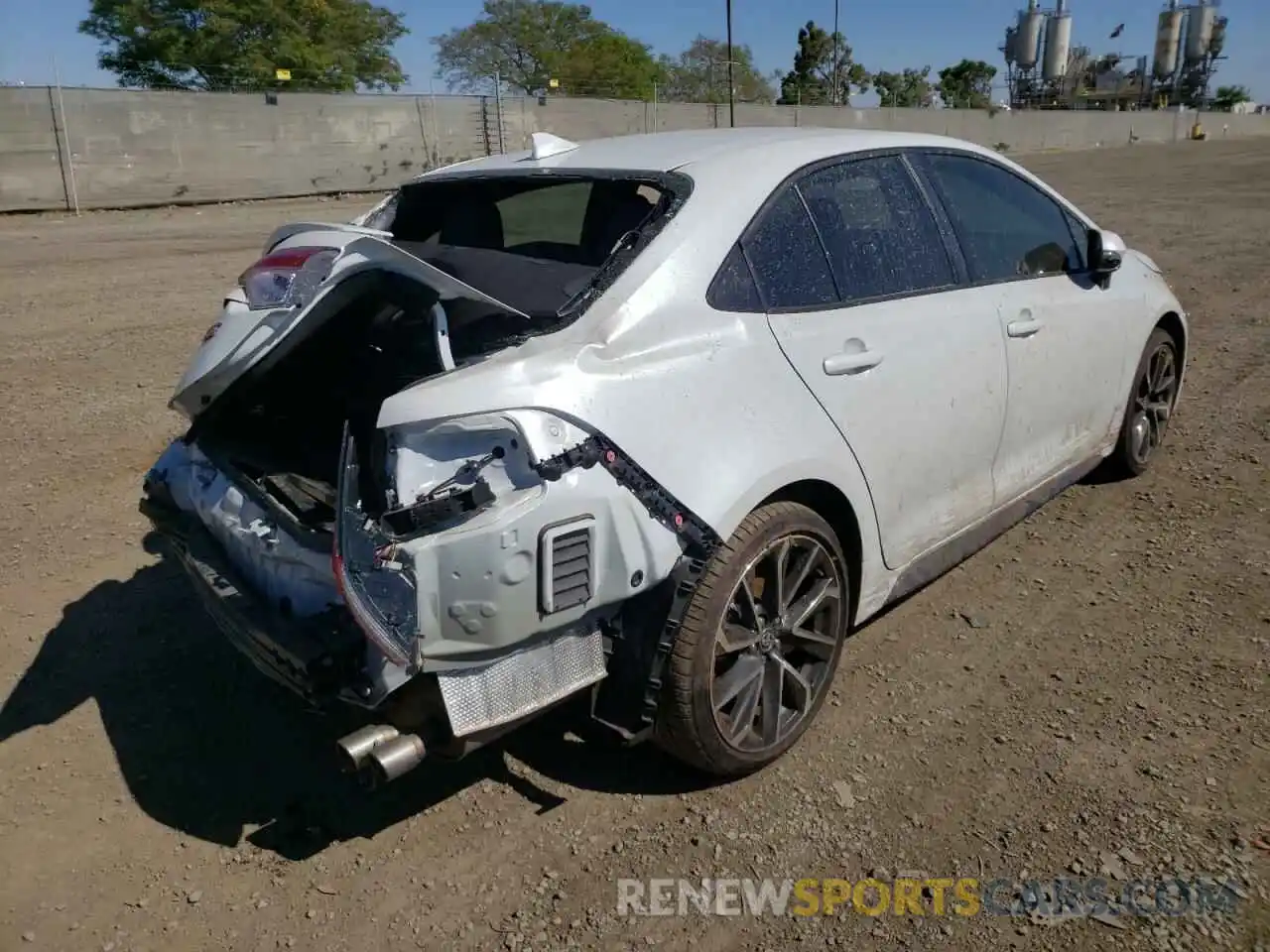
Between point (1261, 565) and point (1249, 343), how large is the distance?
4276 mm

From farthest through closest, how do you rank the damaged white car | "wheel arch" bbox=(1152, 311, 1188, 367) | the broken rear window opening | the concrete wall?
1. the concrete wall
2. "wheel arch" bbox=(1152, 311, 1188, 367)
3. the broken rear window opening
4. the damaged white car

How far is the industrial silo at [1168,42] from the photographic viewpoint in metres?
86.6

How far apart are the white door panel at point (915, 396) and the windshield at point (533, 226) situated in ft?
1.81

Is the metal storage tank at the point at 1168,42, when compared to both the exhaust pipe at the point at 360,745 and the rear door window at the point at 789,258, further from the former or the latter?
the exhaust pipe at the point at 360,745

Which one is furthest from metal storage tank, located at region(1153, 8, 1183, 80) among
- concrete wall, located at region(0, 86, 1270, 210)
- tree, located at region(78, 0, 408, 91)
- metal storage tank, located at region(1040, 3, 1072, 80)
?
tree, located at region(78, 0, 408, 91)

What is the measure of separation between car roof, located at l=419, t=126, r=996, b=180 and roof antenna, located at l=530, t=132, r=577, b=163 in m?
0.02

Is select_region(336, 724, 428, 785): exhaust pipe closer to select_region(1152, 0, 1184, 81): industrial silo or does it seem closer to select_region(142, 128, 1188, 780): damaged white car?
select_region(142, 128, 1188, 780): damaged white car

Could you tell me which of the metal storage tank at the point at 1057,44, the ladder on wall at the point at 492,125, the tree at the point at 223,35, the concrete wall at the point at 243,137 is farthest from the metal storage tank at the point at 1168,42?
the ladder on wall at the point at 492,125

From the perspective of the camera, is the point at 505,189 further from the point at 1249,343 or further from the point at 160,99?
the point at 160,99

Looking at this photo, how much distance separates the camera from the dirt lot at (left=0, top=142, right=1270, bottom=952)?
8.20 ft

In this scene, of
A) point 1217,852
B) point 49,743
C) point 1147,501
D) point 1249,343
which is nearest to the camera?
point 1217,852

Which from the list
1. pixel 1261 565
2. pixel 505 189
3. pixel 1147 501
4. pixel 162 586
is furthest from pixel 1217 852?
pixel 162 586

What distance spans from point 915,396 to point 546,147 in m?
1.56

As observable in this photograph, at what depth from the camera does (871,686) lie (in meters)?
3.41
